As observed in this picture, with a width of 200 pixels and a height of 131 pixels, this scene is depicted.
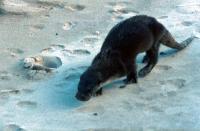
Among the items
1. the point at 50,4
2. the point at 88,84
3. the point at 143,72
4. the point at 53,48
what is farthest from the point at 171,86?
the point at 50,4

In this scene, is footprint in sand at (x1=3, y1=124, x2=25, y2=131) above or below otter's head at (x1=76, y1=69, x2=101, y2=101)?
below

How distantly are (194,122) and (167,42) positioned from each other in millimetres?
1339

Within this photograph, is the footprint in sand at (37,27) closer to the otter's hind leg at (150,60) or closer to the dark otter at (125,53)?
the dark otter at (125,53)

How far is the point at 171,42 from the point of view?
19.1 feet

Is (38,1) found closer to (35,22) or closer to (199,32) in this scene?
(35,22)

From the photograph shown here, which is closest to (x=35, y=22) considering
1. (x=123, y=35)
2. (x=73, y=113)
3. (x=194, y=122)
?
(x=123, y=35)

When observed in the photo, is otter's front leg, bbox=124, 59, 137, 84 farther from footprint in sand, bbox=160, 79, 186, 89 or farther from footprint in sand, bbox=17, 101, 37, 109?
footprint in sand, bbox=17, 101, 37, 109

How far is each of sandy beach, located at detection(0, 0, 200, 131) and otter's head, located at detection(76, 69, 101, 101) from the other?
8cm

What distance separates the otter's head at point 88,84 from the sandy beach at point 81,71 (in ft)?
0.26

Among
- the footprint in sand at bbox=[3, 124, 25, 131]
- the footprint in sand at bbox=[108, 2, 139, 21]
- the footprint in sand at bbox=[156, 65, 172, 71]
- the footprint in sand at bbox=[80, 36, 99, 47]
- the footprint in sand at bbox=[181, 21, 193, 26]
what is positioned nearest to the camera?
the footprint in sand at bbox=[3, 124, 25, 131]

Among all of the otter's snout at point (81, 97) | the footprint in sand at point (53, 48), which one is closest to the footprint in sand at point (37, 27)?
the footprint in sand at point (53, 48)

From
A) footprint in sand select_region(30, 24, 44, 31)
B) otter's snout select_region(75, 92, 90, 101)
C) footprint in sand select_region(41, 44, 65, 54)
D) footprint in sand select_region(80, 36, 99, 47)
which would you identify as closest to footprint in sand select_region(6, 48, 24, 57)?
footprint in sand select_region(41, 44, 65, 54)

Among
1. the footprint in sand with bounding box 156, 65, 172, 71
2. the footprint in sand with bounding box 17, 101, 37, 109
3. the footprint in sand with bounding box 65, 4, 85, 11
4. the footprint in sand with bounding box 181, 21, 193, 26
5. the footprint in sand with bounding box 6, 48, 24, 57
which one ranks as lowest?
the footprint in sand with bounding box 6, 48, 24, 57

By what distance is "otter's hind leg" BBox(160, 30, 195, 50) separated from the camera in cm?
578
